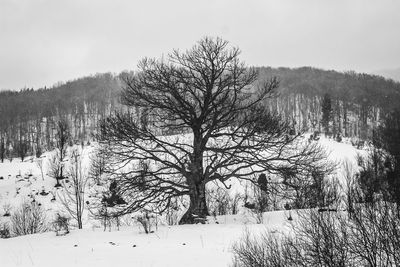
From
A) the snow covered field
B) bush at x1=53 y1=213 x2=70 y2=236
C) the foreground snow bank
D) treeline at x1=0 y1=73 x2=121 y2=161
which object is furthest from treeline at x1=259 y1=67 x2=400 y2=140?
the foreground snow bank

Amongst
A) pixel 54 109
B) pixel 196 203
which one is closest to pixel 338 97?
pixel 54 109

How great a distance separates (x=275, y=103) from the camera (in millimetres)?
135625

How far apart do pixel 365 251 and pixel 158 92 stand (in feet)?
35.2

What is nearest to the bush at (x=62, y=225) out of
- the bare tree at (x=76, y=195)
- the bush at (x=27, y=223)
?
the bare tree at (x=76, y=195)

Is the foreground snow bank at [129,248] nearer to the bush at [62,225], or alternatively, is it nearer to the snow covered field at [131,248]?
the snow covered field at [131,248]

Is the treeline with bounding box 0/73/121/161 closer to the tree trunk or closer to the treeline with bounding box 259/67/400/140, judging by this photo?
the treeline with bounding box 259/67/400/140

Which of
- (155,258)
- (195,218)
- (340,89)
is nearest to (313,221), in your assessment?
(155,258)

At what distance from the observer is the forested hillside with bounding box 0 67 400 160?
370 feet

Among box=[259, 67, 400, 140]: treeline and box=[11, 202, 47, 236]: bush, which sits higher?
box=[259, 67, 400, 140]: treeline

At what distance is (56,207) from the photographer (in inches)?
1210

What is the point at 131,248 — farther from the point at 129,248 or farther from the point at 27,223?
the point at 27,223

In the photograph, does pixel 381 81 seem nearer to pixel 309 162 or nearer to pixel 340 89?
pixel 340 89

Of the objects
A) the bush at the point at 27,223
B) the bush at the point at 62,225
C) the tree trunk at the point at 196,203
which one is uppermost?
the tree trunk at the point at 196,203

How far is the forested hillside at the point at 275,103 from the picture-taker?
11268 cm
